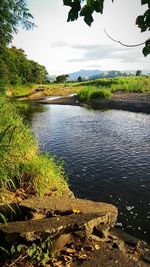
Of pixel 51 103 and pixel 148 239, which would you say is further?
pixel 51 103

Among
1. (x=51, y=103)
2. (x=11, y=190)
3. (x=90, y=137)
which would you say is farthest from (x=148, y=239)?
(x=51, y=103)

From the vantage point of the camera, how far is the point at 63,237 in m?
6.95

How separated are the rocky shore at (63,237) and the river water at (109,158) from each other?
8.77 ft

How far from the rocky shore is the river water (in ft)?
8.77

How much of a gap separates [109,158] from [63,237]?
11.8 metres

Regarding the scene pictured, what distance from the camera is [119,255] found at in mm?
7203

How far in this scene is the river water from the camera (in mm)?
12383

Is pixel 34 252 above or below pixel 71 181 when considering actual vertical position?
above

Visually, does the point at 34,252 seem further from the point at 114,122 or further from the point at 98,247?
the point at 114,122

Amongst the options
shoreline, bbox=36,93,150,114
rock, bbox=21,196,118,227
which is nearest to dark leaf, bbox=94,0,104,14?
rock, bbox=21,196,118,227

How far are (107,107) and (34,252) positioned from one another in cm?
3861

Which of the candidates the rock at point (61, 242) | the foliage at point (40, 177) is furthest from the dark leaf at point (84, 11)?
the foliage at point (40, 177)

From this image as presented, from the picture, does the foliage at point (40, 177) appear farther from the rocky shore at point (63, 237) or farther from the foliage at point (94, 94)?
the foliage at point (94, 94)

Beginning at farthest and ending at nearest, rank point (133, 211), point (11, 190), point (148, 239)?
1. point (133, 211)
2. point (148, 239)
3. point (11, 190)
